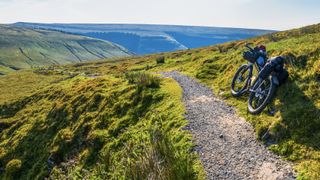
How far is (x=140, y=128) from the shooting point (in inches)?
825

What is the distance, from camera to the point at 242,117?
61.8 ft

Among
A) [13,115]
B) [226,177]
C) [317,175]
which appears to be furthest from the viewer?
[13,115]

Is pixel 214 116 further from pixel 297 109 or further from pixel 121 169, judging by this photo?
pixel 121 169

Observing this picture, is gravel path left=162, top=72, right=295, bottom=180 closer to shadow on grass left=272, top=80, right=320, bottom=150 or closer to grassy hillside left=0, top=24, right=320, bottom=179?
grassy hillside left=0, top=24, right=320, bottom=179

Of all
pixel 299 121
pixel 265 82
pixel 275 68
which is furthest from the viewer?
pixel 265 82

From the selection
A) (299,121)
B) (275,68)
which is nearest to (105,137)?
(275,68)

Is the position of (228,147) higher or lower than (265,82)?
lower

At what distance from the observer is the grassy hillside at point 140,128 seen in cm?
1319

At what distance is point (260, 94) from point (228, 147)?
4.72m

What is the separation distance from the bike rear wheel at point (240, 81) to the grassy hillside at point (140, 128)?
51cm

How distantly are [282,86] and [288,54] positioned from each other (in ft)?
11.4

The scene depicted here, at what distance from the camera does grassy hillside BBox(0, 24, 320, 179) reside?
13.2 metres

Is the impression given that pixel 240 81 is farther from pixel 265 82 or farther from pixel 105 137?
pixel 105 137

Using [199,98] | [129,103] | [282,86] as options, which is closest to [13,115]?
[129,103]
